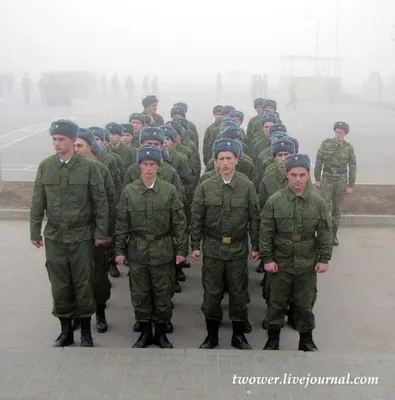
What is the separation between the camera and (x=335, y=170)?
7.82 metres

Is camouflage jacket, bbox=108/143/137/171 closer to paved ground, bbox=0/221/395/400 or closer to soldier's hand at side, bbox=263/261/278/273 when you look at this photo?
paved ground, bbox=0/221/395/400

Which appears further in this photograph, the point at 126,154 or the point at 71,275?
the point at 126,154

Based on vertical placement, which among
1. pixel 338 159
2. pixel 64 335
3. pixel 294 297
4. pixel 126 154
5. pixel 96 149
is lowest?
pixel 64 335

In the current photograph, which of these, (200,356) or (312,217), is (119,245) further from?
(312,217)

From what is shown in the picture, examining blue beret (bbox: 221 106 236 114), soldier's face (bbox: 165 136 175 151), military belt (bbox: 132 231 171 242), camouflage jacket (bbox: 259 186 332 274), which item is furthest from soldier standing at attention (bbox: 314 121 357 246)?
military belt (bbox: 132 231 171 242)

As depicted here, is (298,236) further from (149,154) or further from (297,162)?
(149,154)

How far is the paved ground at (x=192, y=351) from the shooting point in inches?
158

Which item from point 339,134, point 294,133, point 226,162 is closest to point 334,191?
point 339,134

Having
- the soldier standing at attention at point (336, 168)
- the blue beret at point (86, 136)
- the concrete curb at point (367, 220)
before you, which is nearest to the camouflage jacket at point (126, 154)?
the blue beret at point (86, 136)

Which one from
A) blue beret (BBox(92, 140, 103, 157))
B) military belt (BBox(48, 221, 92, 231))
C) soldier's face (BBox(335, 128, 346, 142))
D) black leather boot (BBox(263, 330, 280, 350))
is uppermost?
blue beret (BBox(92, 140, 103, 157))

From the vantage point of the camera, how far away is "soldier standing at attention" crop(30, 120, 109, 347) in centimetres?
466

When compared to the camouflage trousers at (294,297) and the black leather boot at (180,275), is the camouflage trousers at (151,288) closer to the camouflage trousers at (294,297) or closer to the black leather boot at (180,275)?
the camouflage trousers at (294,297)

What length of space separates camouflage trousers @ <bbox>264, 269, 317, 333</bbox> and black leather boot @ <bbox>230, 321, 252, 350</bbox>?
0.35 metres

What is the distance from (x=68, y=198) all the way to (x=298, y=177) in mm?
1991
